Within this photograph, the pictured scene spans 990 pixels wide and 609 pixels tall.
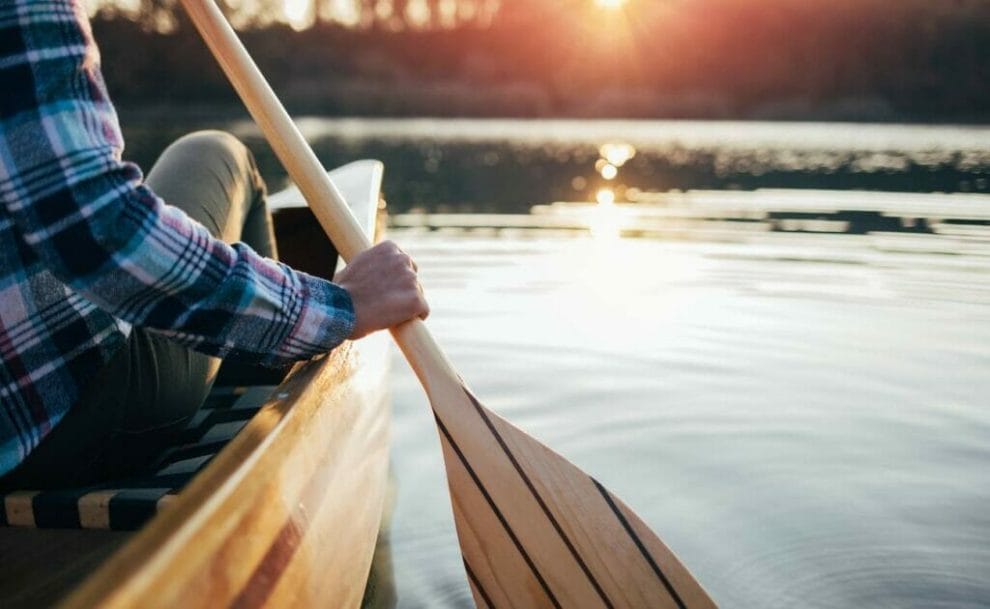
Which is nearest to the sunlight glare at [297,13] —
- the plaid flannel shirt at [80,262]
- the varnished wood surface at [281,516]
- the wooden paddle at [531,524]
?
the varnished wood surface at [281,516]

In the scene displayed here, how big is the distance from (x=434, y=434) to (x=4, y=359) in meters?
1.88

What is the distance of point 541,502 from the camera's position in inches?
59.5

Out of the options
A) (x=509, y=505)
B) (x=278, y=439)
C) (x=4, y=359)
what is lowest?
(x=509, y=505)

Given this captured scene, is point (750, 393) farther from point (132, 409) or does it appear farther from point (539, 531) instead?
point (132, 409)

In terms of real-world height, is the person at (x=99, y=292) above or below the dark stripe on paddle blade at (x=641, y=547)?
above

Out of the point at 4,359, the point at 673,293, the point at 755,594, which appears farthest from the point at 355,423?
the point at 673,293

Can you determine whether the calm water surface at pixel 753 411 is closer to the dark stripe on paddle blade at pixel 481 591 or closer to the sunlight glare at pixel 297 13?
the dark stripe on paddle blade at pixel 481 591

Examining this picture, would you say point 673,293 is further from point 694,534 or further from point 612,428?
point 694,534

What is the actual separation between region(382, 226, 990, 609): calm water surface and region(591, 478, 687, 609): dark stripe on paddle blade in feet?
1.93

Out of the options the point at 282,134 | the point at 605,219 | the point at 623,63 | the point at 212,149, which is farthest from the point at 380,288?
the point at 623,63

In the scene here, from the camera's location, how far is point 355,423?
5.34 ft

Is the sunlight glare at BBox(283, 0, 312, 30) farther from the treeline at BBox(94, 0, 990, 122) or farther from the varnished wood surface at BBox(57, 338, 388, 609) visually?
the varnished wood surface at BBox(57, 338, 388, 609)

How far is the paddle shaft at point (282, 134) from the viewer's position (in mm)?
1718

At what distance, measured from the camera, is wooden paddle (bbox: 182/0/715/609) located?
4.75ft
